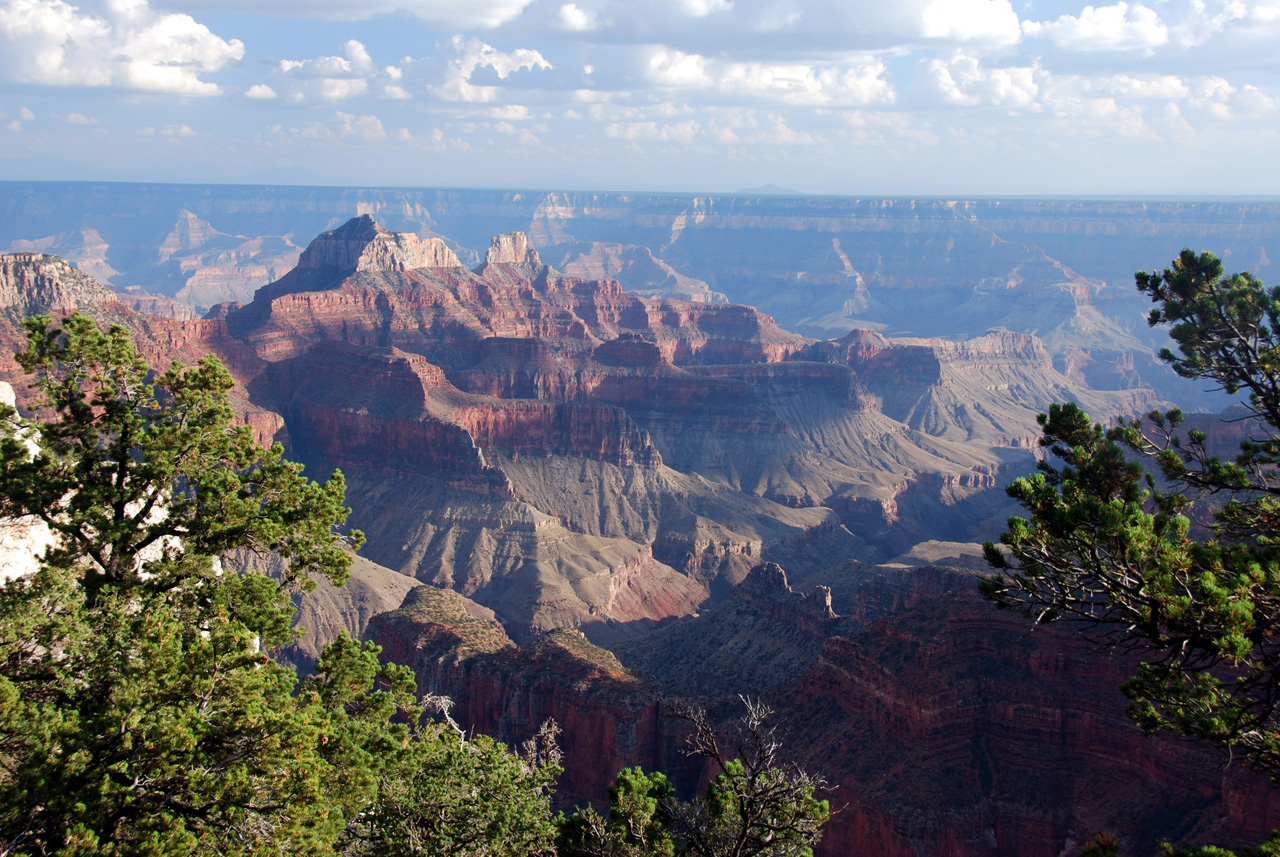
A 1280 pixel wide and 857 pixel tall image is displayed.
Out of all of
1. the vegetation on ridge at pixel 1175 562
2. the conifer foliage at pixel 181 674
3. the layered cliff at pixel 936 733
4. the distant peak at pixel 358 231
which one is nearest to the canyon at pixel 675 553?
the layered cliff at pixel 936 733

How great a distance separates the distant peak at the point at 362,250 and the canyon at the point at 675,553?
0.77 m

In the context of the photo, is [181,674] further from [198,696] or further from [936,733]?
[936,733]

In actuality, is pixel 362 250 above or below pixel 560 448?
above

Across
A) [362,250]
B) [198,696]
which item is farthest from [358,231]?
[198,696]

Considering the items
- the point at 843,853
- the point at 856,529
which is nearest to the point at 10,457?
the point at 843,853

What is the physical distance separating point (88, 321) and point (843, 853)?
38.0 meters

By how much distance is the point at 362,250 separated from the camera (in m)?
180

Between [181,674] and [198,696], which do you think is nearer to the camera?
[198,696]

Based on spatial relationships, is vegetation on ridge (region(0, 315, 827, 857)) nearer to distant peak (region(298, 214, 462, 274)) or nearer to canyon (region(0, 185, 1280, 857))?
canyon (region(0, 185, 1280, 857))

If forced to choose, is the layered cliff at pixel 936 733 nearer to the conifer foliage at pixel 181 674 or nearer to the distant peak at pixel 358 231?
the conifer foliage at pixel 181 674

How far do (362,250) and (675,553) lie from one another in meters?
94.3

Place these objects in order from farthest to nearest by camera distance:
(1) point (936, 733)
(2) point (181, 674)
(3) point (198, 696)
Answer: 1. (1) point (936, 733)
2. (2) point (181, 674)
3. (3) point (198, 696)

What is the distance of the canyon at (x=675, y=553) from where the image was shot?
1767 inches

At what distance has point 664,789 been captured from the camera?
26.8m
